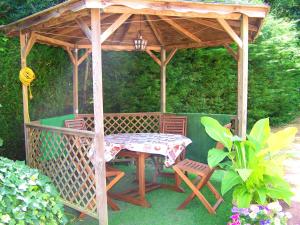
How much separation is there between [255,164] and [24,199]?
2.42 metres

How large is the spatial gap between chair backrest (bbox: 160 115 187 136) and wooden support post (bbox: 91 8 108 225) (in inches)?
124

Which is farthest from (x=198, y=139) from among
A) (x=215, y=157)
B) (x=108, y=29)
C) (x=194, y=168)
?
(x=108, y=29)

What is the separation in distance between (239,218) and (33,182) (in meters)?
2.05

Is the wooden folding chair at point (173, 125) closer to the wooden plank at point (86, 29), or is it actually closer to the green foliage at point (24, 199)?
the wooden plank at point (86, 29)

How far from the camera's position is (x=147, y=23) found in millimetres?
6602

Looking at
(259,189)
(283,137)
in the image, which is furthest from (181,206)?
(283,137)

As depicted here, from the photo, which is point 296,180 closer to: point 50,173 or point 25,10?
point 50,173

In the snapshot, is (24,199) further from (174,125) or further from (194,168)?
(174,125)

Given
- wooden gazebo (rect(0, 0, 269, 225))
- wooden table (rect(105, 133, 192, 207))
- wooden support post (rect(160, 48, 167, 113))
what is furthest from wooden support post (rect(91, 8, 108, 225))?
wooden support post (rect(160, 48, 167, 113))

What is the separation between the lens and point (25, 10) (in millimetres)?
6652

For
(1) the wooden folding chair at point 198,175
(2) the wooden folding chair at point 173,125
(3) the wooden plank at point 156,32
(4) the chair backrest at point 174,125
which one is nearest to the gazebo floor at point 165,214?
(1) the wooden folding chair at point 198,175

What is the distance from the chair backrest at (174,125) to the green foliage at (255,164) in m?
2.59

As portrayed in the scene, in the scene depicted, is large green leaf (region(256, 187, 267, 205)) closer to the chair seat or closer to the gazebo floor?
the gazebo floor

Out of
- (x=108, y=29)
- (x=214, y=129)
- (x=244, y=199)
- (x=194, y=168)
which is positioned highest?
(x=108, y=29)
